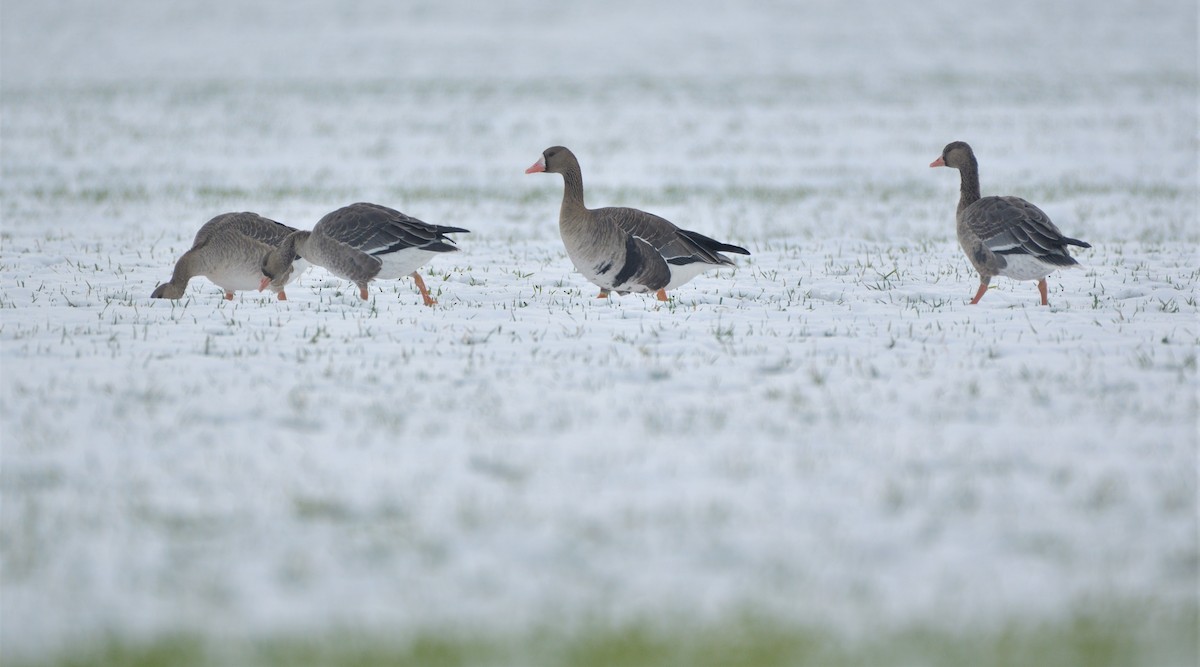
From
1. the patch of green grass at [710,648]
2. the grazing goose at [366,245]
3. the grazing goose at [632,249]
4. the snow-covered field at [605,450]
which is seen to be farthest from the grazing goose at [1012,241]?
the patch of green grass at [710,648]

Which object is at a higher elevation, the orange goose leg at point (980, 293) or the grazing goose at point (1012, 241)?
the grazing goose at point (1012, 241)

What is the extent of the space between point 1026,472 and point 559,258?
904 centimetres

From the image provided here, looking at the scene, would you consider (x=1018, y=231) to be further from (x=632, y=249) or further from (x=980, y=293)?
(x=632, y=249)

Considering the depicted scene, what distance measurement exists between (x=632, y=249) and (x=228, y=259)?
395 cm

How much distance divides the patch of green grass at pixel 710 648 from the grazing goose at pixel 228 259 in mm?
7011

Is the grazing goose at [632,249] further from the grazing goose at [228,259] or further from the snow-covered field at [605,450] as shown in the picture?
the grazing goose at [228,259]

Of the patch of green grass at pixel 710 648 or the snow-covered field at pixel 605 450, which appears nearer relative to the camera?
the patch of green grass at pixel 710 648

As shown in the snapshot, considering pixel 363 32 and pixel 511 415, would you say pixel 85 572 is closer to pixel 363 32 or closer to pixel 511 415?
pixel 511 415

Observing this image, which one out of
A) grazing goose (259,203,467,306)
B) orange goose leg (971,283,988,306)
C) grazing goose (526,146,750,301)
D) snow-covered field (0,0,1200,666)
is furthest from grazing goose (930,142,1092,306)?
→ grazing goose (259,203,467,306)

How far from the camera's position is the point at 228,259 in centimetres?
A: 1052

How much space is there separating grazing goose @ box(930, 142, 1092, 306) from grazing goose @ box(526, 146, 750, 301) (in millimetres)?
2233

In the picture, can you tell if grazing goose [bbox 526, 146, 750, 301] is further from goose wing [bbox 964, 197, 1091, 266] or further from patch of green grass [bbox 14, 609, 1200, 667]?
patch of green grass [bbox 14, 609, 1200, 667]

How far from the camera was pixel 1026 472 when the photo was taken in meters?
5.60

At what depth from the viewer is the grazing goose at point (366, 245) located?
33.2 feet
